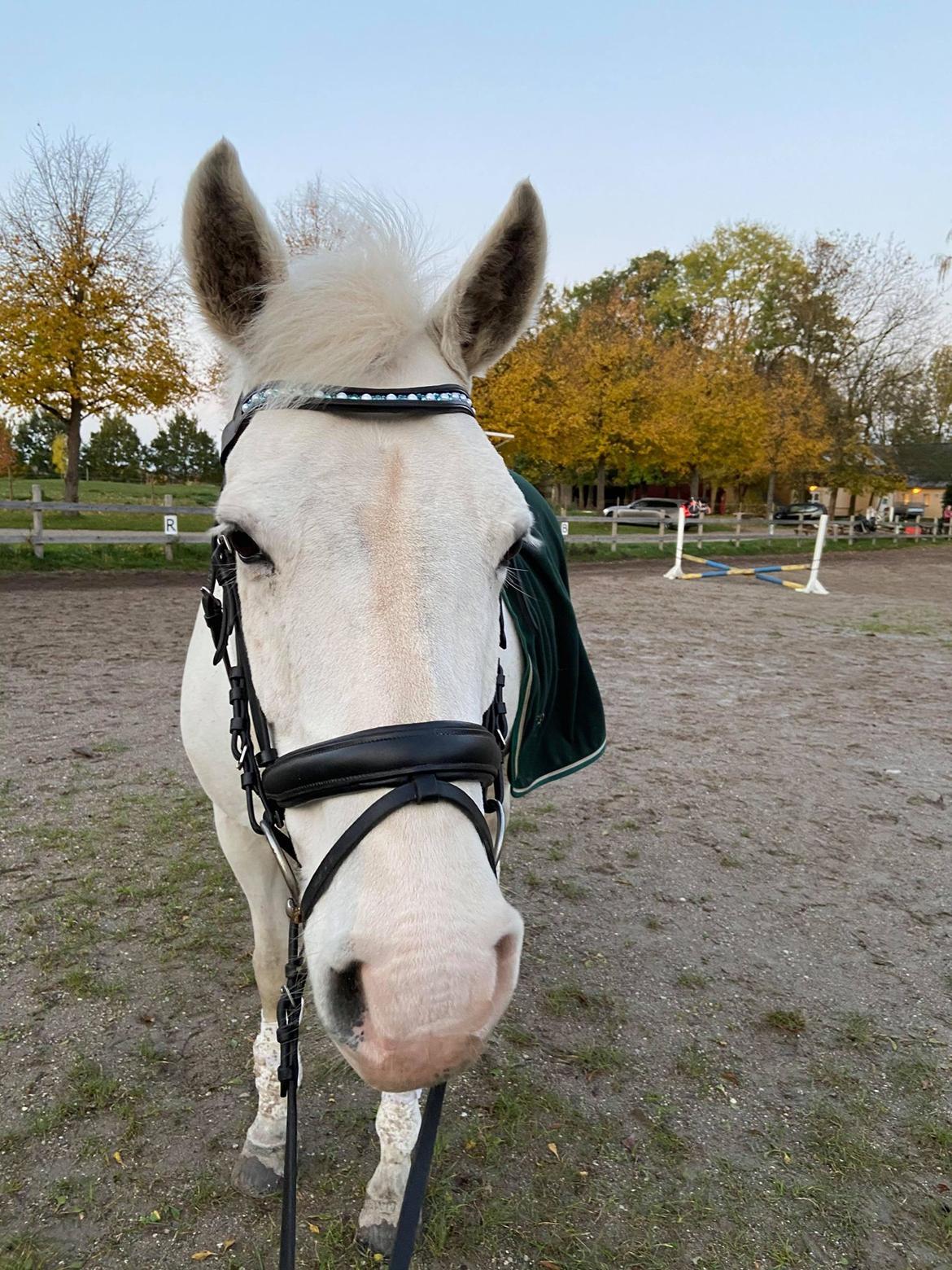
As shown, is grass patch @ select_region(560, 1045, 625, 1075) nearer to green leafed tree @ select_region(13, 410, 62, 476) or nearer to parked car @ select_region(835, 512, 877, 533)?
parked car @ select_region(835, 512, 877, 533)

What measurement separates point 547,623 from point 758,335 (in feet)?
131

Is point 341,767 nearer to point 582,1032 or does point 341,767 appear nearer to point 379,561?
point 379,561

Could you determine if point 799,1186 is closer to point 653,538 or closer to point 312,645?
point 312,645

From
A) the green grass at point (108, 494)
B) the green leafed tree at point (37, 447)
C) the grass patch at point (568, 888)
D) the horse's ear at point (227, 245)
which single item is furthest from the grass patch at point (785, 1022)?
the green leafed tree at point (37, 447)

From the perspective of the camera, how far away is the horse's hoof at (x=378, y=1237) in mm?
1988

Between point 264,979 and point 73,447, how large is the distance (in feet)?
58.1

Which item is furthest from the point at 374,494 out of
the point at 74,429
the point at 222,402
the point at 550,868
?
the point at 74,429

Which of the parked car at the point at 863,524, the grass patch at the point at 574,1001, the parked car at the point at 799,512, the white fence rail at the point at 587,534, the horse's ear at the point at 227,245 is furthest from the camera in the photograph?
the parked car at the point at 799,512

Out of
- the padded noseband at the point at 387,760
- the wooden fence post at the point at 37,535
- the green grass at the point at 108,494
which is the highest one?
the green grass at the point at 108,494

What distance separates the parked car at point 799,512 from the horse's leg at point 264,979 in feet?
118

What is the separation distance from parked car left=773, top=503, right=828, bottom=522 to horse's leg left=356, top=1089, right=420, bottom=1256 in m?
36.0

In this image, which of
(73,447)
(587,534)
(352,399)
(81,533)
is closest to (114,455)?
(73,447)

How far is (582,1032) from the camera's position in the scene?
281 cm

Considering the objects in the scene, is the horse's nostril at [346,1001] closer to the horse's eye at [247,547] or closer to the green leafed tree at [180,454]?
the horse's eye at [247,547]
